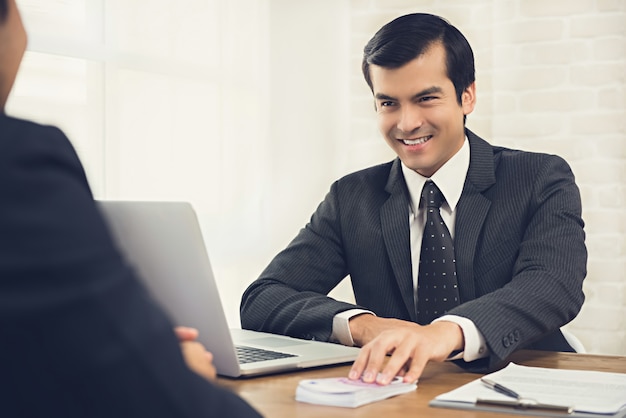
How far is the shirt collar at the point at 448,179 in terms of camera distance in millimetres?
2150

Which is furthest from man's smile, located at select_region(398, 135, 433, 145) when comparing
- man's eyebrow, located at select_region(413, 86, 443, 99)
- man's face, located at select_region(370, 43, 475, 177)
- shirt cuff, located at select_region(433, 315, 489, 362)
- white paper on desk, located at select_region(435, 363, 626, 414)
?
white paper on desk, located at select_region(435, 363, 626, 414)

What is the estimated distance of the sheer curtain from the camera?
279 cm

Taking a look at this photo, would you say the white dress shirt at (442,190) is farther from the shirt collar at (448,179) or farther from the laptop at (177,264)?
the laptop at (177,264)

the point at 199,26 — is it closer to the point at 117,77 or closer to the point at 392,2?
the point at 117,77

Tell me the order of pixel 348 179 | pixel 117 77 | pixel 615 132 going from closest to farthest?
1. pixel 348 179
2. pixel 117 77
3. pixel 615 132

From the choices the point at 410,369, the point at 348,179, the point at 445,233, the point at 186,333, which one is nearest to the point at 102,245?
the point at 186,333

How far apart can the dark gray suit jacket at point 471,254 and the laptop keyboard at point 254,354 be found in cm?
22

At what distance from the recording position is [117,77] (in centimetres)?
306

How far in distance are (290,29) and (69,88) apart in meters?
1.46

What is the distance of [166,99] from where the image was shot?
3318mm

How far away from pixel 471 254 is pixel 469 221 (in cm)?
8

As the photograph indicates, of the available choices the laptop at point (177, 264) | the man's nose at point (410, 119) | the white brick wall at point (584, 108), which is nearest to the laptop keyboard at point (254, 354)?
the laptop at point (177, 264)

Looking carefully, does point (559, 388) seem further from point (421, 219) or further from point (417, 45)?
point (417, 45)

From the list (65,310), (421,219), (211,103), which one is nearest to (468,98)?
(421,219)
